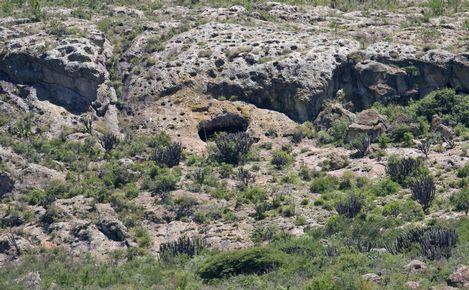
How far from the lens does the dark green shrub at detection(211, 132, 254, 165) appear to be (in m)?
50.4

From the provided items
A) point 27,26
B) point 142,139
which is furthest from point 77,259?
point 27,26

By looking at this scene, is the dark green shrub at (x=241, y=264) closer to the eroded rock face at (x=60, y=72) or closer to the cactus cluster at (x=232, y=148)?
the cactus cluster at (x=232, y=148)

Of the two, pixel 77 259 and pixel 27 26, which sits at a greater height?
pixel 27 26

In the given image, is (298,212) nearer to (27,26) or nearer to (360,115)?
(360,115)

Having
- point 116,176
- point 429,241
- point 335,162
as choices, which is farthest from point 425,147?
point 116,176

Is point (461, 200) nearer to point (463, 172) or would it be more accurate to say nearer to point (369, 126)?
point (463, 172)

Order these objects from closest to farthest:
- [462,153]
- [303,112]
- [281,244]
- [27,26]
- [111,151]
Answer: [281,244]
[462,153]
[111,151]
[303,112]
[27,26]

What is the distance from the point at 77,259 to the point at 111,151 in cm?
1050

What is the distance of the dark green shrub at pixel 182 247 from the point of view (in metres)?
41.1

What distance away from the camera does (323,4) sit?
2670 inches

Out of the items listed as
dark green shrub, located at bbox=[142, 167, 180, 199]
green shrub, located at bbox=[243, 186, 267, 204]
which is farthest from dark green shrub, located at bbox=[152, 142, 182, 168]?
green shrub, located at bbox=[243, 186, 267, 204]

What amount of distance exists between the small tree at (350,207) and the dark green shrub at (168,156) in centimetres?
923

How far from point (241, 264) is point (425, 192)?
30.2ft

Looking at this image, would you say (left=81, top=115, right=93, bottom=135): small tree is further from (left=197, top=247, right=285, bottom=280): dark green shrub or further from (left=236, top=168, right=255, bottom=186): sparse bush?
(left=197, top=247, right=285, bottom=280): dark green shrub
